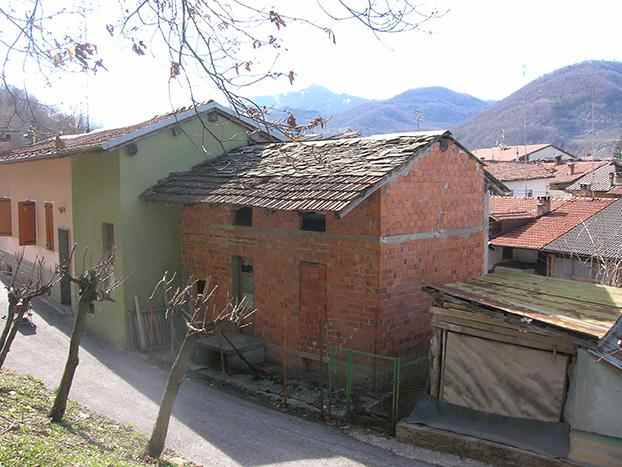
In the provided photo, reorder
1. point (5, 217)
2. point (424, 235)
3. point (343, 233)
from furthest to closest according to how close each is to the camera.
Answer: point (5, 217), point (424, 235), point (343, 233)

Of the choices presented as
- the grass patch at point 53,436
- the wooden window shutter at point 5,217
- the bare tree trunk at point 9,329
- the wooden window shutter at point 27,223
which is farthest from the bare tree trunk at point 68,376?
the wooden window shutter at point 5,217

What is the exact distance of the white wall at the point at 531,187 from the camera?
42.0m

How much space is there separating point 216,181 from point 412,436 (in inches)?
268

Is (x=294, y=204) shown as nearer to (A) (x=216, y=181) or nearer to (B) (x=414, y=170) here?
(B) (x=414, y=170)

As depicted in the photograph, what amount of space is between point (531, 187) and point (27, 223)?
33.8 metres

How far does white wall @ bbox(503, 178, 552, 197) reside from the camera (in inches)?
1654

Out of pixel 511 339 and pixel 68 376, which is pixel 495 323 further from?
pixel 68 376

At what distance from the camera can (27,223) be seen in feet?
60.9

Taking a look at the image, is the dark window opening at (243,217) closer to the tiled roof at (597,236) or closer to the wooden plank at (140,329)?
the wooden plank at (140,329)

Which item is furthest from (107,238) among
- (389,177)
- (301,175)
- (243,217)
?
(389,177)

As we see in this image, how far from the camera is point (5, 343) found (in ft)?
31.1

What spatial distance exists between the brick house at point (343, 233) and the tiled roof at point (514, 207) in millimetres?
15532

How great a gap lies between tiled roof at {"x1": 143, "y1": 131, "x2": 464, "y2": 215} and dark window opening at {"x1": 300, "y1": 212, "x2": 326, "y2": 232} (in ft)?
2.06

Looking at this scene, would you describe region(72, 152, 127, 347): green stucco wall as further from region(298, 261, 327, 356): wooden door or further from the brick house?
region(298, 261, 327, 356): wooden door
